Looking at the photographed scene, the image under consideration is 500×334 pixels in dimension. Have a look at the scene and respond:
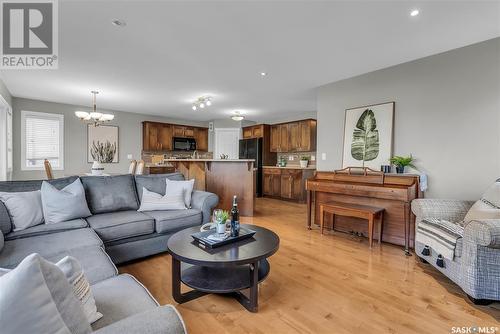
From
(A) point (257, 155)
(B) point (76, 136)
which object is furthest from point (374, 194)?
(B) point (76, 136)

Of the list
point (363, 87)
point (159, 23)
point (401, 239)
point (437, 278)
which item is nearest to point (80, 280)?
point (159, 23)

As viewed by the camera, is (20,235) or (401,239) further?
(401,239)

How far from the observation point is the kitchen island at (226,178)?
467 cm

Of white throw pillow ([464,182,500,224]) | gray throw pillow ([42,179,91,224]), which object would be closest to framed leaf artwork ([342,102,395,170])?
white throw pillow ([464,182,500,224])

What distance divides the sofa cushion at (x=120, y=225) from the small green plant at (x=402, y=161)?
10.2 feet

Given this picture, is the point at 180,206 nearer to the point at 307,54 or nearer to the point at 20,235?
the point at 20,235

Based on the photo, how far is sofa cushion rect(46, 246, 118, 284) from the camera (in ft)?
4.68

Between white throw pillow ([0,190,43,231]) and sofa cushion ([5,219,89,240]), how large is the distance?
65 mm

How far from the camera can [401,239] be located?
313 centimetres

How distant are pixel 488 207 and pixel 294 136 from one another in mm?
4909

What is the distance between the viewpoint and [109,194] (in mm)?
2896

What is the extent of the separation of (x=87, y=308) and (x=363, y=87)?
4039 mm

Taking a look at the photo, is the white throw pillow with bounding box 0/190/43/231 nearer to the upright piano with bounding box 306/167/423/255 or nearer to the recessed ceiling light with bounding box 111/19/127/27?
the recessed ceiling light with bounding box 111/19/127/27

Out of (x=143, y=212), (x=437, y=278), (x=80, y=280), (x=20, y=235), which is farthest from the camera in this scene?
(x=143, y=212)
